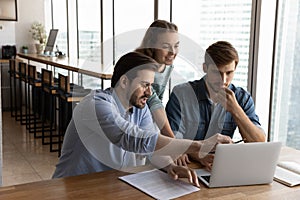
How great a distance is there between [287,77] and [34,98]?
4.72 metres

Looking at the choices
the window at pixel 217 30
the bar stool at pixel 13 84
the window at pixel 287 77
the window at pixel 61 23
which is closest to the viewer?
the window at pixel 287 77

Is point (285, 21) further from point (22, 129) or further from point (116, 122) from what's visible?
point (22, 129)

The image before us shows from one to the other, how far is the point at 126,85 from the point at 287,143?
5.76 feet

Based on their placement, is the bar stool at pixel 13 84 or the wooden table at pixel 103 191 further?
the bar stool at pixel 13 84

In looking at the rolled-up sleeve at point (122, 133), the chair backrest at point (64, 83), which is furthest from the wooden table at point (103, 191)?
the chair backrest at point (64, 83)

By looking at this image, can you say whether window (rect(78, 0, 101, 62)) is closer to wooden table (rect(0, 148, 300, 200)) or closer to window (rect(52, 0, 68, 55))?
window (rect(52, 0, 68, 55))

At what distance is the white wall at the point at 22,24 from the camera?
7297 millimetres

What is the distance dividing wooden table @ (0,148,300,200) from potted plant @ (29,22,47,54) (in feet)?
20.0

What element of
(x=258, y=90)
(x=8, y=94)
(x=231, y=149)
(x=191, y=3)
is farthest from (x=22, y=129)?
(x=231, y=149)

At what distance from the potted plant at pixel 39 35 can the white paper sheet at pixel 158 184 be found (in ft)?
20.0

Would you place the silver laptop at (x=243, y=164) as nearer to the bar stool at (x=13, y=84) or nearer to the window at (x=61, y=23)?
the bar stool at (x=13, y=84)

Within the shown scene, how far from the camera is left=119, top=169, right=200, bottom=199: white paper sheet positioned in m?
1.50

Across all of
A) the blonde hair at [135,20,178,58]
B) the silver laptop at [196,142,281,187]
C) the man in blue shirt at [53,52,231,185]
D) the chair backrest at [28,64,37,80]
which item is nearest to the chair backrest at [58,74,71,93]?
the chair backrest at [28,64,37,80]

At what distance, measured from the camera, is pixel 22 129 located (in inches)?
227
